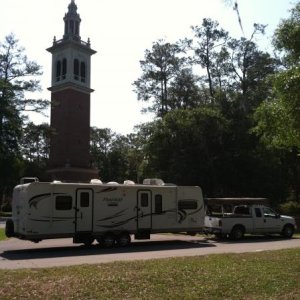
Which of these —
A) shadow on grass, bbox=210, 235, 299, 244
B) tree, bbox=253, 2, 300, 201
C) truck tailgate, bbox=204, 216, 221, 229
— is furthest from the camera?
truck tailgate, bbox=204, 216, 221, 229

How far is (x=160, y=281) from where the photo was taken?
35.3ft

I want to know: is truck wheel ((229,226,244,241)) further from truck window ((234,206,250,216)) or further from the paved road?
the paved road

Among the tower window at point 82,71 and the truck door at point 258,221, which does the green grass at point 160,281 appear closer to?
the truck door at point 258,221

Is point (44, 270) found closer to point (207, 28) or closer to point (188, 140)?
point (188, 140)

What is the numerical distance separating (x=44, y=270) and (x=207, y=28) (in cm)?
4214

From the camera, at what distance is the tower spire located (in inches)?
2832

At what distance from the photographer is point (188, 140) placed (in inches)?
1622

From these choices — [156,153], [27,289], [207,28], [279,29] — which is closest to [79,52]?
[207,28]

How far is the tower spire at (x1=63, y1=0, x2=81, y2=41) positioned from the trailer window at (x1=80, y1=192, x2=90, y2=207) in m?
53.4

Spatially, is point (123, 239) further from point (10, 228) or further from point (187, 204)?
point (10, 228)

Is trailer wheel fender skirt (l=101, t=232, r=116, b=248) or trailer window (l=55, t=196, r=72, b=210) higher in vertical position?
trailer window (l=55, t=196, r=72, b=210)

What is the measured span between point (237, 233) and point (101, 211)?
791cm

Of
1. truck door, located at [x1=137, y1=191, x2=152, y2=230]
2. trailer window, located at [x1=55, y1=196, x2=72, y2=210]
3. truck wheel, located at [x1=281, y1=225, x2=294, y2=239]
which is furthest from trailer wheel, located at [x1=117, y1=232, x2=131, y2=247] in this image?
truck wheel, located at [x1=281, y1=225, x2=294, y2=239]

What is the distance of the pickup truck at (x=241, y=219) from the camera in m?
25.7
